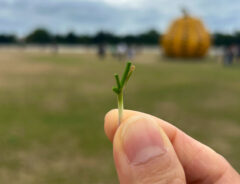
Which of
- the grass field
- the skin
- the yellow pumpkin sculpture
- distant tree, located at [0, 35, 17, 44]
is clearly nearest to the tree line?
distant tree, located at [0, 35, 17, 44]

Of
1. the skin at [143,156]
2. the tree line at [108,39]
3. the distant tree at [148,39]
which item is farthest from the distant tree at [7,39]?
the skin at [143,156]

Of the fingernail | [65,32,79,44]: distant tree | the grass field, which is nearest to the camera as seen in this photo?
the fingernail

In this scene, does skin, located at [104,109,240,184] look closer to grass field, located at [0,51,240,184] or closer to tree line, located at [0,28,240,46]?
grass field, located at [0,51,240,184]

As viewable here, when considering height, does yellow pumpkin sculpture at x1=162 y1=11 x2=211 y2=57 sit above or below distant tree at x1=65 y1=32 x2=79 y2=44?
below

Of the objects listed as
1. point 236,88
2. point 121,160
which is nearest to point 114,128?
point 121,160

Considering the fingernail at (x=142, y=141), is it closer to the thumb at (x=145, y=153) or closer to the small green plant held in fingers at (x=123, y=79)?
the thumb at (x=145, y=153)

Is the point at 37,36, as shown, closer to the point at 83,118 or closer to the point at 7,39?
the point at 7,39
